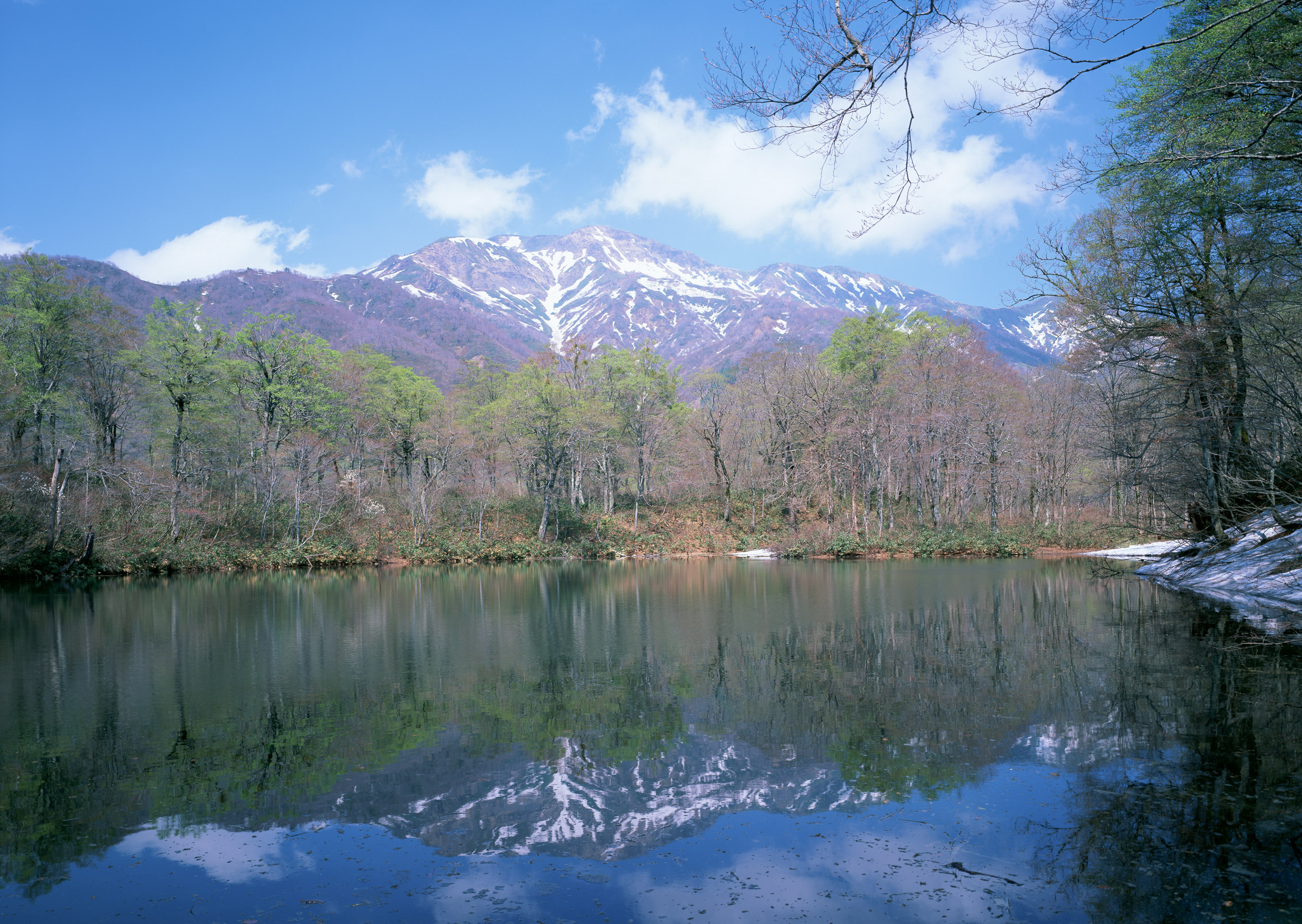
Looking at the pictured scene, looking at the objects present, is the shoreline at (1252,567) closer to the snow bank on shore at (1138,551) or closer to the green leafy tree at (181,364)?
the snow bank on shore at (1138,551)

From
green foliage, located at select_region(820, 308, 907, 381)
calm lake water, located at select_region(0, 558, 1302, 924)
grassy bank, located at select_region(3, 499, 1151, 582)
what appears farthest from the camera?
green foliage, located at select_region(820, 308, 907, 381)

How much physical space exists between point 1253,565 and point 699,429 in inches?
1153

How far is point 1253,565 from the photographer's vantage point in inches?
662

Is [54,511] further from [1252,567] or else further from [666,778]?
[1252,567]

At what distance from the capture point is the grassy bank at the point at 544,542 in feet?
97.2

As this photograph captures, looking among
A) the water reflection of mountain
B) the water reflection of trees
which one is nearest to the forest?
the water reflection of trees

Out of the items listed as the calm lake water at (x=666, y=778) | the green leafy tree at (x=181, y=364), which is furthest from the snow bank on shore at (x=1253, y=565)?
the green leafy tree at (x=181, y=364)

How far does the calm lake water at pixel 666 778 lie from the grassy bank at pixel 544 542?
59.2 feet

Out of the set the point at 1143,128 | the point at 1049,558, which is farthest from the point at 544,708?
the point at 1049,558

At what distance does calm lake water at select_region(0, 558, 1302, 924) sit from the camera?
4.47 metres

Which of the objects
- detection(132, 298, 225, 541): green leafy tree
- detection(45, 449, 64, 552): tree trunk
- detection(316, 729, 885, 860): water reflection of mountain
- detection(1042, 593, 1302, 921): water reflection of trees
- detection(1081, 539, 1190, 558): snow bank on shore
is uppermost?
detection(132, 298, 225, 541): green leafy tree

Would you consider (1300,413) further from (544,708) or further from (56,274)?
(56,274)

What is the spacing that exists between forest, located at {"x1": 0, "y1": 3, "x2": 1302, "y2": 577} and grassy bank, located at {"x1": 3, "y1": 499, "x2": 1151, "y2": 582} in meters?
0.16

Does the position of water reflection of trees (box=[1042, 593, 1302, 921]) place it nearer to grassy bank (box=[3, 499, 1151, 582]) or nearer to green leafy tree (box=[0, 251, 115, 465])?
grassy bank (box=[3, 499, 1151, 582])
